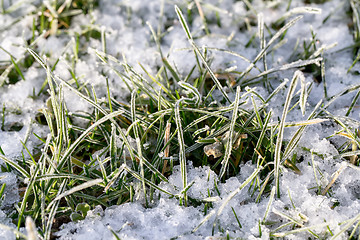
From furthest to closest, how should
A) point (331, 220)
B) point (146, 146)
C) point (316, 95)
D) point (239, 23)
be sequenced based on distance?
point (239, 23) < point (316, 95) < point (146, 146) < point (331, 220)

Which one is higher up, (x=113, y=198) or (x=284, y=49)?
(x=284, y=49)

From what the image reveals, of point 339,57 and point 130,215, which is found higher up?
point 339,57

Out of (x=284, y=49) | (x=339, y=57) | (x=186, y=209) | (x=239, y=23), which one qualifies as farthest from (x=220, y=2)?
(x=186, y=209)

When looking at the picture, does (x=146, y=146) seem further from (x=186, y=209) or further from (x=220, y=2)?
(x=220, y=2)

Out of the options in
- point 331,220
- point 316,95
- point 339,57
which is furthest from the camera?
point 339,57

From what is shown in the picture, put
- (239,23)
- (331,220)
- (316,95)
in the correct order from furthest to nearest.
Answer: (239,23)
(316,95)
(331,220)

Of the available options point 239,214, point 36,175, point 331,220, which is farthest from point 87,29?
point 331,220

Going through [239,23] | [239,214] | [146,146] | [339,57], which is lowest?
[239,214]

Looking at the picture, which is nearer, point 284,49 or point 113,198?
point 113,198

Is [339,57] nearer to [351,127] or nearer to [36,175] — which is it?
[351,127]
